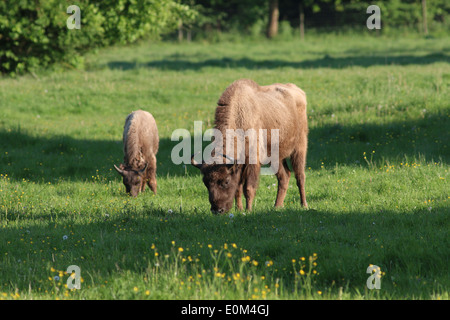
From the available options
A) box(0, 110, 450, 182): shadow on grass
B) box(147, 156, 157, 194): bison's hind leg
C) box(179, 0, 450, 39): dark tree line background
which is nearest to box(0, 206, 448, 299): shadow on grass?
box(147, 156, 157, 194): bison's hind leg

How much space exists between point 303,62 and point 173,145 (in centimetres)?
1580

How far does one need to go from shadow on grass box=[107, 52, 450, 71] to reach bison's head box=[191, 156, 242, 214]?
18.5m

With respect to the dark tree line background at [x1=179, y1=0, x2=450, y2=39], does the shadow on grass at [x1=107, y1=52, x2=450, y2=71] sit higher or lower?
lower

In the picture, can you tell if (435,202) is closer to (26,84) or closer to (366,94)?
(366,94)

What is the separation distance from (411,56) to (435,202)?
2269 centimetres

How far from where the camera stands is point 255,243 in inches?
268

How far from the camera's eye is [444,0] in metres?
50.5

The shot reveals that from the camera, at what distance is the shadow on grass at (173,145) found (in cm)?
1245

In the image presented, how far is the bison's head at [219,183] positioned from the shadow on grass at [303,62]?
1850 centimetres

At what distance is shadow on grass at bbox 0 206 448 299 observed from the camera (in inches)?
234
